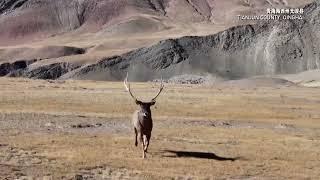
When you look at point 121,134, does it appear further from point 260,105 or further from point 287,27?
point 287,27

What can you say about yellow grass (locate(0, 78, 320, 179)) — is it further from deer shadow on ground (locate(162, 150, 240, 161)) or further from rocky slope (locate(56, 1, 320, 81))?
rocky slope (locate(56, 1, 320, 81))

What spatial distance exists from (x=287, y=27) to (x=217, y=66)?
25.2 meters

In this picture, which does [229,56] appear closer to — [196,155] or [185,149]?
[185,149]

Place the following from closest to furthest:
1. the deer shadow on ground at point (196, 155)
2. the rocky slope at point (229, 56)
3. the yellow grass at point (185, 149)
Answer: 1. the yellow grass at point (185, 149)
2. the deer shadow on ground at point (196, 155)
3. the rocky slope at point (229, 56)

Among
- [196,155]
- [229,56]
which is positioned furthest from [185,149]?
[229,56]

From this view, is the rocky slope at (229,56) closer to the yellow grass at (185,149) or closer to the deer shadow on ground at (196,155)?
the yellow grass at (185,149)

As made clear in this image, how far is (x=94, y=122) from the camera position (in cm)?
4406

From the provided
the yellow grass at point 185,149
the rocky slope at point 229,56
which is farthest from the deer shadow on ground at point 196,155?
the rocky slope at point 229,56

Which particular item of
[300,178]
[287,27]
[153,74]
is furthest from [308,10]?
[300,178]

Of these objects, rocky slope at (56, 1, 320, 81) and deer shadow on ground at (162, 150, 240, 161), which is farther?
rocky slope at (56, 1, 320, 81)

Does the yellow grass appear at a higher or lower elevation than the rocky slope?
lower

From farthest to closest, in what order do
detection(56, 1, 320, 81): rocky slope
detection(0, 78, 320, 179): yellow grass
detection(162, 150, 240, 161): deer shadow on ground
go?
detection(56, 1, 320, 81): rocky slope < detection(162, 150, 240, 161): deer shadow on ground < detection(0, 78, 320, 179): yellow grass

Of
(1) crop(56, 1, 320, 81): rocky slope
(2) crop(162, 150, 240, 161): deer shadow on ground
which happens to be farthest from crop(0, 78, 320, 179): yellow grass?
(1) crop(56, 1, 320, 81): rocky slope

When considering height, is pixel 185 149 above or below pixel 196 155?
above
